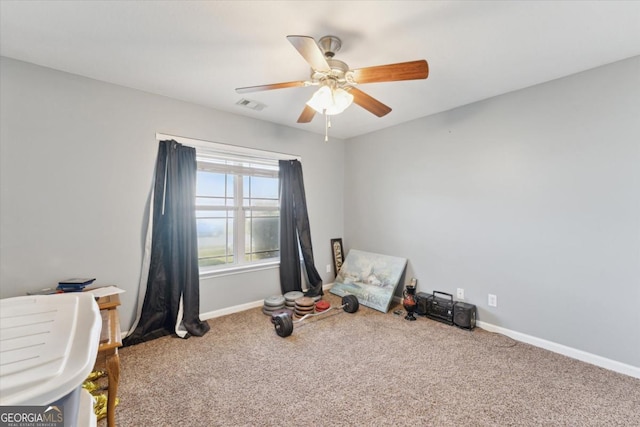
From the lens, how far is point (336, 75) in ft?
5.93

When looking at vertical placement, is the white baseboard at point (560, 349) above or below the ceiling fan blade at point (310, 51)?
below

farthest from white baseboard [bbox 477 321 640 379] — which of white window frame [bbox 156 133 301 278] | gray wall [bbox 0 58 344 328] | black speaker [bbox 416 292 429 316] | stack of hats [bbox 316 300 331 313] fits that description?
gray wall [bbox 0 58 344 328]

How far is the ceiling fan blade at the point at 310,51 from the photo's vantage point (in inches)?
53.9

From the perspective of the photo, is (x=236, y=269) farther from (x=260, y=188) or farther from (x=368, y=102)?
(x=368, y=102)

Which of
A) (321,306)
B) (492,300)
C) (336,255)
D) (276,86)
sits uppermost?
(276,86)

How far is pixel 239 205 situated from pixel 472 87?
2.88m

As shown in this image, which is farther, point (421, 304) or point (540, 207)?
point (421, 304)

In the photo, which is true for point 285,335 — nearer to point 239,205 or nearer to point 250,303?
point 250,303

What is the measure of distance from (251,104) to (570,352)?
3.85 metres

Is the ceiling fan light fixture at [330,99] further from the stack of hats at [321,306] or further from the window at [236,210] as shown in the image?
the stack of hats at [321,306]

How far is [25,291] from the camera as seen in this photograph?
6.95ft

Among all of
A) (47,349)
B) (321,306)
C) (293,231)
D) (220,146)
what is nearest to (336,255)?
(293,231)

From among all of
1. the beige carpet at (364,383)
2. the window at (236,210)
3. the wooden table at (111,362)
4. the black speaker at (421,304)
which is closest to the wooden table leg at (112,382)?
the wooden table at (111,362)

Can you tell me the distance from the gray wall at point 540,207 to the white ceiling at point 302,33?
333mm
